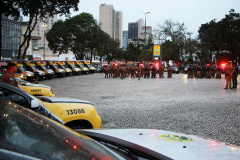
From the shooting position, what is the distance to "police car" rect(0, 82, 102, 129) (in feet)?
14.3

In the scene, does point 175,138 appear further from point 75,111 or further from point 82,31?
point 82,31

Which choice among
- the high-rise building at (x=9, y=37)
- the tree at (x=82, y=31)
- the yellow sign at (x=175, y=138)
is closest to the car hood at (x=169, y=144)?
the yellow sign at (x=175, y=138)

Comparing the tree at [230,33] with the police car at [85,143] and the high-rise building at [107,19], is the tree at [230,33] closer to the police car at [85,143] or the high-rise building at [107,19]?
the police car at [85,143]

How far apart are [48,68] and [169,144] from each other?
1238 inches

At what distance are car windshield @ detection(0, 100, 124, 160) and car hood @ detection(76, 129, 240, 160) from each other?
0.61 metres

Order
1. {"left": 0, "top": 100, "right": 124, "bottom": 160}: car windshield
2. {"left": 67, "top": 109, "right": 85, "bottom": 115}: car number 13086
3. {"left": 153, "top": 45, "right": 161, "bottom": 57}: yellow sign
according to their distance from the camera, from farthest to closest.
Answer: {"left": 153, "top": 45, "right": 161, "bottom": 57}: yellow sign → {"left": 67, "top": 109, "right": 85, "bottom": 115}: car number 13086 → {"left": 0, "top": 100, "right": 124, "bottom": 160}: car windshield

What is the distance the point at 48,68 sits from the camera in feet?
108

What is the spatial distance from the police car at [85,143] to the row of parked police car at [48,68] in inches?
770

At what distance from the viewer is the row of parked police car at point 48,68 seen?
2654 centimetres

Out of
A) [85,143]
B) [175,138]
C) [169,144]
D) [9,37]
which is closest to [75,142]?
[85,143]

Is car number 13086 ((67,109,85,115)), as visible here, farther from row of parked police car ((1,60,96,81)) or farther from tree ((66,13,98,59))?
Result: tree ((66,13,98,59))

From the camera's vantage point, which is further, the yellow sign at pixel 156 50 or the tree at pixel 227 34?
the tree at pixel 227 34

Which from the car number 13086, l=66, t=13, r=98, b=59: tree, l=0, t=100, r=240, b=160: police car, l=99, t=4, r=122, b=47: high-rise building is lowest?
the car number 13086

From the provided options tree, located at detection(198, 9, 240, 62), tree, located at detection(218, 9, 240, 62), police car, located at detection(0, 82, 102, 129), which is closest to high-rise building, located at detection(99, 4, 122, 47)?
tree, located at detection(198, 9, 240, 62)
